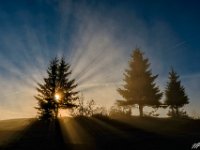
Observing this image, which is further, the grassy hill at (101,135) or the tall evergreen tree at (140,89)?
the tall evergreen tree at (140,89)

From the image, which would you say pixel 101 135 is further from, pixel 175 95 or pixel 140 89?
pixel 175 95

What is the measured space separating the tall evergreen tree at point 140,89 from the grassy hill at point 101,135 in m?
6.21

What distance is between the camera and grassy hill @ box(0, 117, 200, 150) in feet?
61.2

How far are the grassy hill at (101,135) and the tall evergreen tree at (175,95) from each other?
16691 millimetres

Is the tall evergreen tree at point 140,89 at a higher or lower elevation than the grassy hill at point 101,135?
higher

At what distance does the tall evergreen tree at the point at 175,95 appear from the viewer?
173ft

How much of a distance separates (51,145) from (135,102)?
87.9 feet

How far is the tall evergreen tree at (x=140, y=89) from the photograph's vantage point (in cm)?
4396

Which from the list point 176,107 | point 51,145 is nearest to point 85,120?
point 51,145

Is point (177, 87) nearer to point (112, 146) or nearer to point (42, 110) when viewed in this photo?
point (42, 110)

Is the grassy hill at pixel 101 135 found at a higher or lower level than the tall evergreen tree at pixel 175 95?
lower

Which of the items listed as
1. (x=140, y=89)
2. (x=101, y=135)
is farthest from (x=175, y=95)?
(x=101, y=135)

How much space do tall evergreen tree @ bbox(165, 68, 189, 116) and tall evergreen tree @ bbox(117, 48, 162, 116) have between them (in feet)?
29.9

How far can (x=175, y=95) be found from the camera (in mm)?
53844
